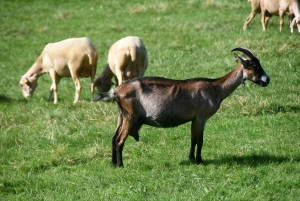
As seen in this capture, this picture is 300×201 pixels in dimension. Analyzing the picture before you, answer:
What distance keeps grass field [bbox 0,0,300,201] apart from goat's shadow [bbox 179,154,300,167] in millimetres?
16

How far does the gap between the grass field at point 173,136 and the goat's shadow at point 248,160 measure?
2cm

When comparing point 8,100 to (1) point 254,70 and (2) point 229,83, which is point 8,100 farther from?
(1) point 254,70

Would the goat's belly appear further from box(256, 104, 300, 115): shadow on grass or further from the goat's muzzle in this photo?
box(256, 104, 300, 115): shadow on grass

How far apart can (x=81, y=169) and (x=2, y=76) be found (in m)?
9.89

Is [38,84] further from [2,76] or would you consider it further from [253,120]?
[253,120]

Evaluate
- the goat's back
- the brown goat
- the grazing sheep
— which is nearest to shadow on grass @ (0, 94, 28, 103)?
the brown goat

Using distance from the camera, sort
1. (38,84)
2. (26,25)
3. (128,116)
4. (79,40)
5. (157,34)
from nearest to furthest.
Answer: (128,116) → (79,40) → (38,84) → (157,34) → (26,25)

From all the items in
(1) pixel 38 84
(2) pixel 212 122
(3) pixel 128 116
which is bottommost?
(1) pixel 38 84

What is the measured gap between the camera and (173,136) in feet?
34.8

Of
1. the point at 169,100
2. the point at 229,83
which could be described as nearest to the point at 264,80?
the point at 229,83

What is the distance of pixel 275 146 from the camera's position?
9500mm

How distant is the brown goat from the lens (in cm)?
876

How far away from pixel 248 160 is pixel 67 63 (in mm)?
7404

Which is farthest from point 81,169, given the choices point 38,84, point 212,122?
point 38,84
